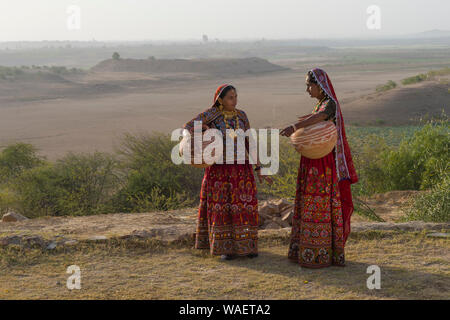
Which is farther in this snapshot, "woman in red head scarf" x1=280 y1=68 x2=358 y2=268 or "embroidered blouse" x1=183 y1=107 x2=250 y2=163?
"embroidered blouse" x1=183 y1=107 x2=250 y2=163

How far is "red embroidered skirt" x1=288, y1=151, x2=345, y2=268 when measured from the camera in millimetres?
4387

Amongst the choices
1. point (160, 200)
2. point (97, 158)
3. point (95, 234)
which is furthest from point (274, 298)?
point (97, 158)

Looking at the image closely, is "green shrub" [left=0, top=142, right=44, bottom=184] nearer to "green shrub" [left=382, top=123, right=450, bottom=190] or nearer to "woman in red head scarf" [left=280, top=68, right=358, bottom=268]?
"green shrub" [left=382, top=123, right=450, bottom=190]

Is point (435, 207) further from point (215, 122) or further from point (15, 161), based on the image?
point (15, 161)

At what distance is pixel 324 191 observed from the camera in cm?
438

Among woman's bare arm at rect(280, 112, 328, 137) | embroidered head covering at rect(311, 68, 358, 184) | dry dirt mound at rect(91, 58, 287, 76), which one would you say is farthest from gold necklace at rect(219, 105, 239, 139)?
dry dirt mound at rect(91, 58, 287, 76)

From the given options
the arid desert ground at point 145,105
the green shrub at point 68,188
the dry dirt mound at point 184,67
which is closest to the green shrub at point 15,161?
the green shrub at point 68,188

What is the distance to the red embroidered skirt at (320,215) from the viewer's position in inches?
173

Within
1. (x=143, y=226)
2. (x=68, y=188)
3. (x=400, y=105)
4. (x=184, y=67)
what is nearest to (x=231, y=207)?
(x=143, y=226)

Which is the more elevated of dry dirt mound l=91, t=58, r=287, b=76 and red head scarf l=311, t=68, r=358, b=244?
dry dirt mound l=91, t=58, r=287, b=76

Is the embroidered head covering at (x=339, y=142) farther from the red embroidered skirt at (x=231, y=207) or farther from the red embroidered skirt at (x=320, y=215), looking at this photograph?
the red embroidered skirt at (x=231, y=207)

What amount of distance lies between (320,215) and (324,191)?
0.22 metres

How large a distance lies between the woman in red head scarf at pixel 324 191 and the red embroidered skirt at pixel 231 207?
0.51m

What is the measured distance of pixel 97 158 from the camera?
9.73 meters
